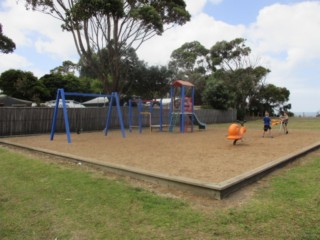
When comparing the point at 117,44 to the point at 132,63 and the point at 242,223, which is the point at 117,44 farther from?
the point at 242,223

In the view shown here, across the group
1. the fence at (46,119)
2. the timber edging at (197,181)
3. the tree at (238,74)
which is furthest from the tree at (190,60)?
the timber edging at (197,181)

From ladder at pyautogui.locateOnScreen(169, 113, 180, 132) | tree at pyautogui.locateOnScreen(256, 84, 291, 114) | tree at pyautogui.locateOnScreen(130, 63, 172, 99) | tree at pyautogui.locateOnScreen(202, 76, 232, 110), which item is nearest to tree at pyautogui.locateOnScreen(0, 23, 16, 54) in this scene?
tree at pyautogui.locateOnScreen(130, 63, 172, 99)

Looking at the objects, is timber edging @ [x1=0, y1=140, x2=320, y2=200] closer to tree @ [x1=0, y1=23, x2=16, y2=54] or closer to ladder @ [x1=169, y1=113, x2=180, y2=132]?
ladder @ [x1=169, y1=113, x2=180, y2=132]

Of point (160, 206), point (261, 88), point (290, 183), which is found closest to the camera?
point (160, 206)

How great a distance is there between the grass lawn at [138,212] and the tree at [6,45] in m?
20.9

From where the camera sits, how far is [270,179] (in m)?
5.77

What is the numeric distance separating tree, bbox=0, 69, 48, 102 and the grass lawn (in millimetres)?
35277

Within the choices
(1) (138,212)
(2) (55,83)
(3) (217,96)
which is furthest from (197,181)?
(2) (55,83)

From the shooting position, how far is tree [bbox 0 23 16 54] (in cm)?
2325

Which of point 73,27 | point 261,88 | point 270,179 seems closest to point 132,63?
point 73,27

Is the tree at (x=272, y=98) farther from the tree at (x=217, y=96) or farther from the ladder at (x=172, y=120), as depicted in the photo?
the ladder at (x=172, y=120)

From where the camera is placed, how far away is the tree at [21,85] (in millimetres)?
38219

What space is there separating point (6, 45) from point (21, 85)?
15100mm

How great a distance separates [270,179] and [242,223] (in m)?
2.37
